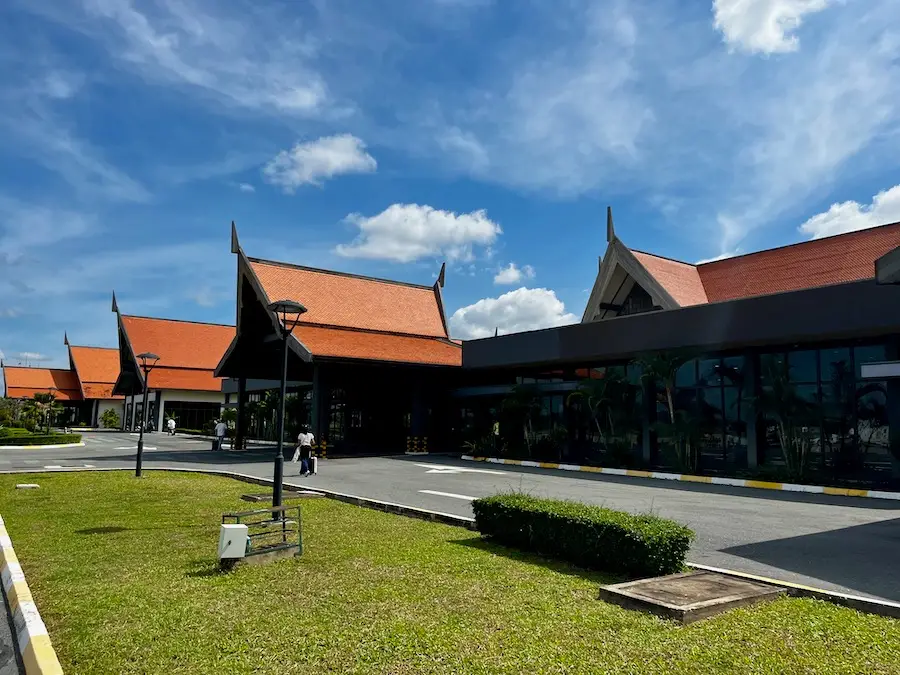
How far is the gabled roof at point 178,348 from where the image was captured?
49250mm

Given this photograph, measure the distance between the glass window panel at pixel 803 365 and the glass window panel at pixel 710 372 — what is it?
81.6 inches

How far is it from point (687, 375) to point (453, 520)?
506 inches

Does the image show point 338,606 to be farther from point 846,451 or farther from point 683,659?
point 846,451

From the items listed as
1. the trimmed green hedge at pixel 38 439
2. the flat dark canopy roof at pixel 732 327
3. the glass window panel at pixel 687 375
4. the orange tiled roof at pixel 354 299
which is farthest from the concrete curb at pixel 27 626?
the trimmed green hedge at pixel 38 439

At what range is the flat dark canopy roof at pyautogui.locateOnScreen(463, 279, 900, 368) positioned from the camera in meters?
15.0

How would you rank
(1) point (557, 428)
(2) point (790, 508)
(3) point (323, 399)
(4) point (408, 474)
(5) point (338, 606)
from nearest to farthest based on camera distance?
(5) point (338, 606), (2) point (790, 508), (4) point (408, 474), (1) point (557, 428), (3) point (323, 399)

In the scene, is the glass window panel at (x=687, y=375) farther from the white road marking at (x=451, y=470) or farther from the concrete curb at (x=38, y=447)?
the concrete curb at (x=38, y=447)

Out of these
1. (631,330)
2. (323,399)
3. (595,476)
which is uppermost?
(631,330)

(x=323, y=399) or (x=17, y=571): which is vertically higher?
(x=323, y=399)

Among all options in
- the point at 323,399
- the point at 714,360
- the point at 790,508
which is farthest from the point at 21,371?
the point at 790,508

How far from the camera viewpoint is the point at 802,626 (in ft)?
A: 17.0

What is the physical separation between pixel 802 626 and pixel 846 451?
13718mm

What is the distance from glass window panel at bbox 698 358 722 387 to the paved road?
3974 millimetres

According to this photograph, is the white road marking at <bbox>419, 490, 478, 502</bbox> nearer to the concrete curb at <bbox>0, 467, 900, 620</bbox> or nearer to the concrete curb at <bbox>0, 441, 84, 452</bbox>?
the concrete curb at <bbox>0, 467, 900, 620</bbox>
